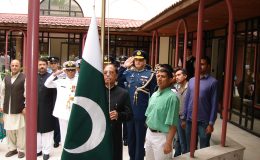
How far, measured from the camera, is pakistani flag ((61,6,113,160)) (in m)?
2.38

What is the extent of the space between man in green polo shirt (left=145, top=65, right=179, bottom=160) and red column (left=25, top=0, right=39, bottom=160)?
6.90ft

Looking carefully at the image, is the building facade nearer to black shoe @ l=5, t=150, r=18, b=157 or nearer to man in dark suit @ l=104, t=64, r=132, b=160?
man in dark suit @ l=104, t=64, r=132, b=160

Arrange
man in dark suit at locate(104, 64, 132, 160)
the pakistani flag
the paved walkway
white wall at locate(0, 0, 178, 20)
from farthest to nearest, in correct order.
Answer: white wall at locate(0, 0, 178, 20)
the paved walkway
man in dark suit at locate(104, 64, 132, 160)
the pakistani flag

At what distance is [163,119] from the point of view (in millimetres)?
3922

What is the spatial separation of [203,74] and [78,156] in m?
3.03

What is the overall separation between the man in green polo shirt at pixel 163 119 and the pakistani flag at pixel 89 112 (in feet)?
4.86

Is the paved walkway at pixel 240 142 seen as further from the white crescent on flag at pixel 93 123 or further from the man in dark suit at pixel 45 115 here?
the white crescent on flag at pixel 93 123

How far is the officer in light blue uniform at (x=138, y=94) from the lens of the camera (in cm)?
518

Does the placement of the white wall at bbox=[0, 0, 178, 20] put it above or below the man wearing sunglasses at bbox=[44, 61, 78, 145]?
above

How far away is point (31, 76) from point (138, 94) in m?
3.50

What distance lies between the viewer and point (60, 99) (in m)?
5.52

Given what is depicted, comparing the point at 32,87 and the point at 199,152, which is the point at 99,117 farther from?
the point at 199,152

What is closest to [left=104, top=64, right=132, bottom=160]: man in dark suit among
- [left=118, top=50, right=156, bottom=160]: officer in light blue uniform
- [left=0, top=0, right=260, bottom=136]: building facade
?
[left=118, top=50, right=156, bottom=160]: officer in light blue uniform

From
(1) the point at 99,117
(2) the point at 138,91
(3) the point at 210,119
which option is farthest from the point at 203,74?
(1) the point at 99,117
